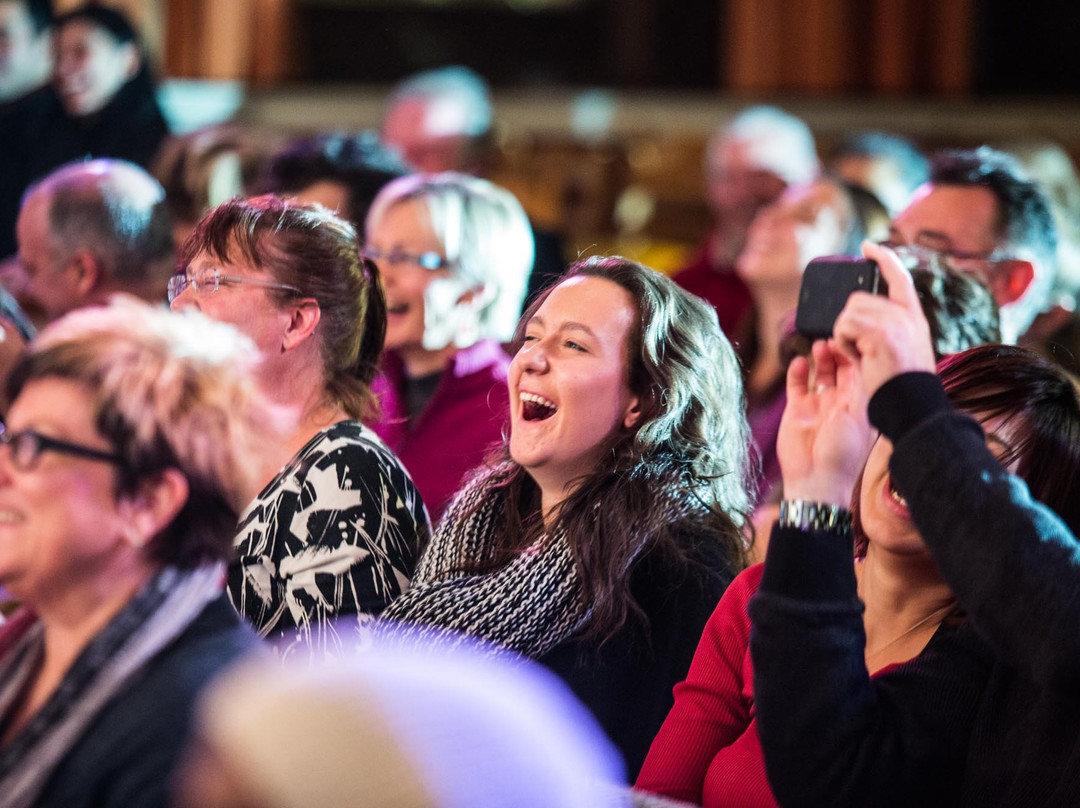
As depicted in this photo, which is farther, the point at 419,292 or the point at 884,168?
the point at 884,168

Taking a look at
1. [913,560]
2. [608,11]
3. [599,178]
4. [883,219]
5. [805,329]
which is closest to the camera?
[805,329]

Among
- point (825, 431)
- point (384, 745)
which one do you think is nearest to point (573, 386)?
point (825, 431)

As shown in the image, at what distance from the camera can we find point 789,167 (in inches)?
172

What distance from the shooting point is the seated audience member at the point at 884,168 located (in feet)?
12.9

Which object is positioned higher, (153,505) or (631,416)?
(153,505)

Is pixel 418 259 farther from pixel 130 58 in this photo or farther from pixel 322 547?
pixel 130 58

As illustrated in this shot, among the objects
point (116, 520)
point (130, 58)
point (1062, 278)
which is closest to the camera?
point (116, 520)

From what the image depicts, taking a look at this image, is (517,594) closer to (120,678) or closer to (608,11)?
(120,678)

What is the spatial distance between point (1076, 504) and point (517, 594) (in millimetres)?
731

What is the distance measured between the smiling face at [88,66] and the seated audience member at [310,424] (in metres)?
2.21

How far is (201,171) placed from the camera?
3.60 metres

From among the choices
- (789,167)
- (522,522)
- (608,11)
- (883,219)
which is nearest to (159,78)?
(608,11)

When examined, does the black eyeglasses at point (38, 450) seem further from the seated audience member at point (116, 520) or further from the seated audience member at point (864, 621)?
the seated audience member at point (864, 621)

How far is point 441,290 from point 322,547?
1.05 metres
